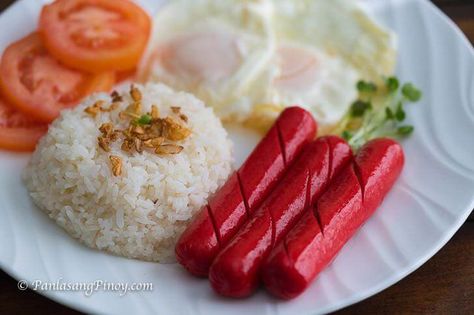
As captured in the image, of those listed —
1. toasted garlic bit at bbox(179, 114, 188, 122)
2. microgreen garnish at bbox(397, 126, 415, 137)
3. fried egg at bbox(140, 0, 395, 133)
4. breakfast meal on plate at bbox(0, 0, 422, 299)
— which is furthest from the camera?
fried egg at bbox(140, 0, 395, 133)

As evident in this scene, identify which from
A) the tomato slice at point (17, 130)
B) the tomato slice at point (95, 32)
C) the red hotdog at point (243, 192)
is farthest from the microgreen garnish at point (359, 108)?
the tomato slice at point (17, 130)

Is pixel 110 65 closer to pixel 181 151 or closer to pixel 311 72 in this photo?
pixel 181 151

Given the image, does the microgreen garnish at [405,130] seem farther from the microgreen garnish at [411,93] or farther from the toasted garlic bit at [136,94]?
the toasted garlic bit at [136,94]

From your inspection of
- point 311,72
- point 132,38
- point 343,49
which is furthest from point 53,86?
point 343,49

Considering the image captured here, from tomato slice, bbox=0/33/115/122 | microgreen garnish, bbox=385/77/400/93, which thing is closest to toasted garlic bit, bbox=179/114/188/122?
tomato slice, bbox=0/33/115/122

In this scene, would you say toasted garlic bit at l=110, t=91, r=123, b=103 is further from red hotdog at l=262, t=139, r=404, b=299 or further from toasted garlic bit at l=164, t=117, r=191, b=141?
red hotdog at l=262, t=139, r=404, b=299

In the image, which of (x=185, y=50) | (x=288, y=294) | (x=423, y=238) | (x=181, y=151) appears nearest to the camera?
(x=288, y=294)
